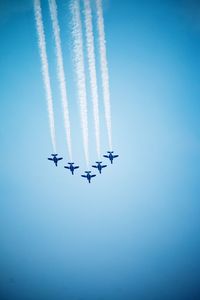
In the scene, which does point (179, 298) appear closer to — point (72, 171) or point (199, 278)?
point (199, 278)

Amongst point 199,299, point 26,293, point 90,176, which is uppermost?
point 90,176

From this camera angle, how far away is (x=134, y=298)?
91.8ft

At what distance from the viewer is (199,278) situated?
25.0 metres

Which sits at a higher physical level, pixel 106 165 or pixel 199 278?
pixel 106 165

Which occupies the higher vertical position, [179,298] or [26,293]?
[26,293]

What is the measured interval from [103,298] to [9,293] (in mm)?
11699

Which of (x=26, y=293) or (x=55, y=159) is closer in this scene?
(x=55, y=159)

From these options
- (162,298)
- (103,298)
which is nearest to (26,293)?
(103,298)

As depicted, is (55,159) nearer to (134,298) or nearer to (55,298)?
(55,298)

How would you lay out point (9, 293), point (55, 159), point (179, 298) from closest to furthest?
point (55, 159) < point (9, 293) < point (179, 298)

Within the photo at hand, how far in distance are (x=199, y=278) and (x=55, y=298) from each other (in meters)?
17.6

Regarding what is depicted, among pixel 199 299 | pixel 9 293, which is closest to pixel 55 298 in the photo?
pixel 9 293

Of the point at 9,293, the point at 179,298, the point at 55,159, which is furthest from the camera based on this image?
the point at 179,298

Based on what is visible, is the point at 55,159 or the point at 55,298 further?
the point at 55,298
